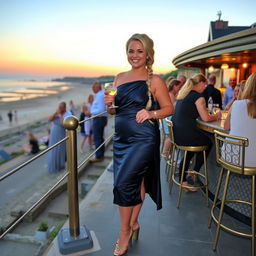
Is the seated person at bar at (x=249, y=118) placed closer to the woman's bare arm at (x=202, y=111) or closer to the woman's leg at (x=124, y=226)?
the woman's bare arm at (x=202, y=111)

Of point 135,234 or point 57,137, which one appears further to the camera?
point 57,137

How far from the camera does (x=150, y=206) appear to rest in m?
2.88

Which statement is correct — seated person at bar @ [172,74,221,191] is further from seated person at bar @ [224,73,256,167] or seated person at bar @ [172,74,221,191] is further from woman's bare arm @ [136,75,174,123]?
woman's bare arm @ [136,75,174,123]

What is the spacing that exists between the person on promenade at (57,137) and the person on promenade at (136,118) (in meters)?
4.05

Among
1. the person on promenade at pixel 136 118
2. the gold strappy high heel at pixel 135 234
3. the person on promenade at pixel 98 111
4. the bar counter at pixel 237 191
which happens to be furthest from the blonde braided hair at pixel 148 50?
the person on promenade at pixel 98 111

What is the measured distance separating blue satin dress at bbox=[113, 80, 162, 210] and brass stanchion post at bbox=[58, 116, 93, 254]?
0.35 m

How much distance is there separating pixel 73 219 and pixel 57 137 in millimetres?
4208

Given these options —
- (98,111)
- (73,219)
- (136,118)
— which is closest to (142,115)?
(136,118)

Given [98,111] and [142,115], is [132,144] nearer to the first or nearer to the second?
[142,115]

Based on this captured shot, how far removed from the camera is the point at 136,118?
1.68 m

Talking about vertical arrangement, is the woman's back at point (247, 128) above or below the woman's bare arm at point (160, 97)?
below

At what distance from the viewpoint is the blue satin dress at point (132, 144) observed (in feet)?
5.62

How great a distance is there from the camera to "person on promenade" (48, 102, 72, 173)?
5.80 meters

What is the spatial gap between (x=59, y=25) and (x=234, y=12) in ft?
63.4
